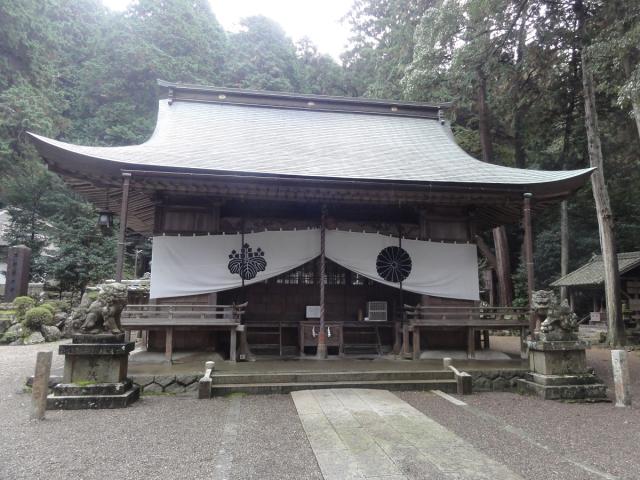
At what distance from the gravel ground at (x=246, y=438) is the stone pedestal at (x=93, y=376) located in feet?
0.69

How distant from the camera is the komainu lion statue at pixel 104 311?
5945 millimetres

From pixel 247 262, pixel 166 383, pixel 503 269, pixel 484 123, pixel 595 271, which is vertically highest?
pixel 484 123

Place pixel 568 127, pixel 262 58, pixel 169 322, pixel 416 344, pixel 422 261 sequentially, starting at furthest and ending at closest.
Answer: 1. pixel 262 58
2. pixel 568 127
3. pixel 422 261
4. pixel 416 344
5. pixel 169 322

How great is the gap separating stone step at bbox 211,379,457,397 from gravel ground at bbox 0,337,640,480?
19cm

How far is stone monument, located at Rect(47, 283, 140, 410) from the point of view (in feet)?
18.4

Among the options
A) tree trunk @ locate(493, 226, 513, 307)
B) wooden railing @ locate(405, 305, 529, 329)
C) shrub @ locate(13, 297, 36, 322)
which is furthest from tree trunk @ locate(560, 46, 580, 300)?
shrub @ locate(13, 297, 36, 322)

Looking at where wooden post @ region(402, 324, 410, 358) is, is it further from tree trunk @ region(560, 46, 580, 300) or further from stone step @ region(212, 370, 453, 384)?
tree trunk @ region(560, 46, 580, 300)

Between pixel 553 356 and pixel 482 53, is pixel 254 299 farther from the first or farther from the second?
pixel 482 53

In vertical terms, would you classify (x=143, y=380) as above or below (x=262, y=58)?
below

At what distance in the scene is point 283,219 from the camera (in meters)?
9.14

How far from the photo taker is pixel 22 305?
14414mm

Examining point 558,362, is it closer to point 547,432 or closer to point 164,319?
point 547,432

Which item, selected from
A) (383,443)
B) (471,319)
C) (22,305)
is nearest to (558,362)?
(471,319)

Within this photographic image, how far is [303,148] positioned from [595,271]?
14.2 m
